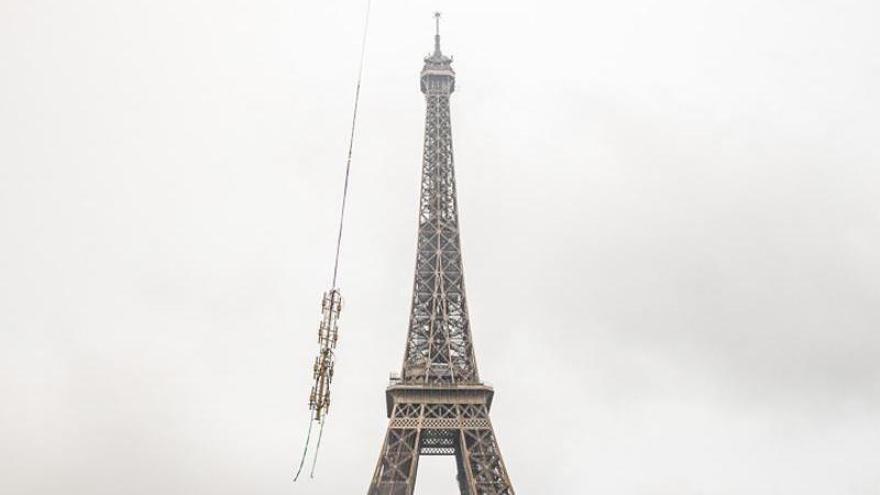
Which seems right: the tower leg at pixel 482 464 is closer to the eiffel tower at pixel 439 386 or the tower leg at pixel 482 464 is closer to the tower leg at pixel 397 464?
the eiffel tower at pixel 439 386

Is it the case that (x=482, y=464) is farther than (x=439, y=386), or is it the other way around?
(x=439, y=386)

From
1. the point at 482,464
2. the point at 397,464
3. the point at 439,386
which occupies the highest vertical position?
the point at 439,386

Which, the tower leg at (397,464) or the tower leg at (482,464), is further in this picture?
the tower leg at (482,464)

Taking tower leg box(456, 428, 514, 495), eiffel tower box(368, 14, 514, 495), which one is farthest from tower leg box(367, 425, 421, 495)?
tower leg box(456, 428, 514, 495)

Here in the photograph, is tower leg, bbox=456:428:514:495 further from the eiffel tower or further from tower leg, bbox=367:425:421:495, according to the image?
tower leg, bbox=367:425:421:495

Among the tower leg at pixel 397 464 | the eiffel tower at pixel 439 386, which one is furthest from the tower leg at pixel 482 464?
the tower leg at pixel 397 464

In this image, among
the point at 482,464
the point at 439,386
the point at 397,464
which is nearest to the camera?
the point at 397,464

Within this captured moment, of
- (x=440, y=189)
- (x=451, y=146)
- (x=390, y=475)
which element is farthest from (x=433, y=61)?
(x=390, y=475)

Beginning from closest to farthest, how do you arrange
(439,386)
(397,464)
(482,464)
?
(397,464), (482,464), (439,386)

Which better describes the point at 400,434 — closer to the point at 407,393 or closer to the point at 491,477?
the point at 407,393
